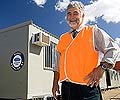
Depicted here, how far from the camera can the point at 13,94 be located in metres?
6.41

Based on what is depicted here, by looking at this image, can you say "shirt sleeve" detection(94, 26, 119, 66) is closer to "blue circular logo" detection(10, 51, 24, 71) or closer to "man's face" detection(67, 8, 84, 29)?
"man's face" detection(67, 8, 84, 29)

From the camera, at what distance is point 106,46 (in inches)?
63.9

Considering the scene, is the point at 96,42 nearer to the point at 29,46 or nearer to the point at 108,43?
the point at 108,43

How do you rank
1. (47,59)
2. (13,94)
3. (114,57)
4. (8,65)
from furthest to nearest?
(47,59)
(8,65)
(13,94)
(114,57)

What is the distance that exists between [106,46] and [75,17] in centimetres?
41

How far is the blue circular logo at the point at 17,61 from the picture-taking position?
6.44 metres

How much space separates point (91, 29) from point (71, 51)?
0.25m

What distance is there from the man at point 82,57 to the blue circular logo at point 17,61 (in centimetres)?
473

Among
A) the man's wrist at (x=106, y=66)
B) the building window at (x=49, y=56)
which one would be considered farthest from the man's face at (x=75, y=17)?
the building window at (x=49, y=56)

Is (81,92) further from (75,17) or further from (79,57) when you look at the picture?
(75,17)

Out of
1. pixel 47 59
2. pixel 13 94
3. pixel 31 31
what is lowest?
pixel 13 94

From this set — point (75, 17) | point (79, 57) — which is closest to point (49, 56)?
point (75, 17)

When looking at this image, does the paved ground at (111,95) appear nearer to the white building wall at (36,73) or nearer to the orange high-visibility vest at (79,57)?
the white building wall at (36,73)

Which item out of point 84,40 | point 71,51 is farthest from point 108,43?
point 71,51
